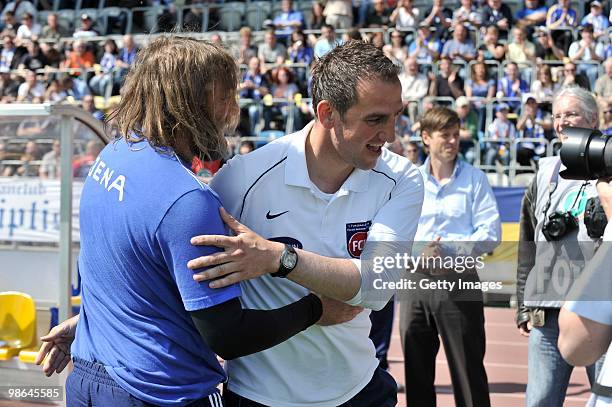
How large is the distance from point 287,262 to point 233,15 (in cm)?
1687

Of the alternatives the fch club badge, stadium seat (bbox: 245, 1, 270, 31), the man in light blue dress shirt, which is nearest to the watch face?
the fch club badge

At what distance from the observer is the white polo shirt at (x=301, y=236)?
2523 mm

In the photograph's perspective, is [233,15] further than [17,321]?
Yes

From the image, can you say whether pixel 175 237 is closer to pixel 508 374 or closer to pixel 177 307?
pixel 177 307

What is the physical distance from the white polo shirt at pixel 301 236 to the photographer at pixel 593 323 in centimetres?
69

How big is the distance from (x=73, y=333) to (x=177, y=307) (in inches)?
23.2

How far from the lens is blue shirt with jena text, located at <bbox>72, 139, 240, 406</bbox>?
2082 mm

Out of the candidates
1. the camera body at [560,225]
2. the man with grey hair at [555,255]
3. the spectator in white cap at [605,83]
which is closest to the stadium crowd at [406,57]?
the spectator in white cap at [605,83]

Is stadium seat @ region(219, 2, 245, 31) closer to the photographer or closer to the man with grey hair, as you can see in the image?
the man with grey hair

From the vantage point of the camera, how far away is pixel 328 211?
101 inches

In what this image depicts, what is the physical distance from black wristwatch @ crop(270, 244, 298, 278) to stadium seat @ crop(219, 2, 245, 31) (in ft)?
54.5

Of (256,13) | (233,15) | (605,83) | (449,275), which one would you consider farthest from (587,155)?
(233,15)

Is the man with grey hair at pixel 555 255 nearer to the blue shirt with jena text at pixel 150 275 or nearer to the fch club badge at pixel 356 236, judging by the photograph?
the fch club badge at pixel 356 236

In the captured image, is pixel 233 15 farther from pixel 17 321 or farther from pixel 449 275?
pixel 449 275
